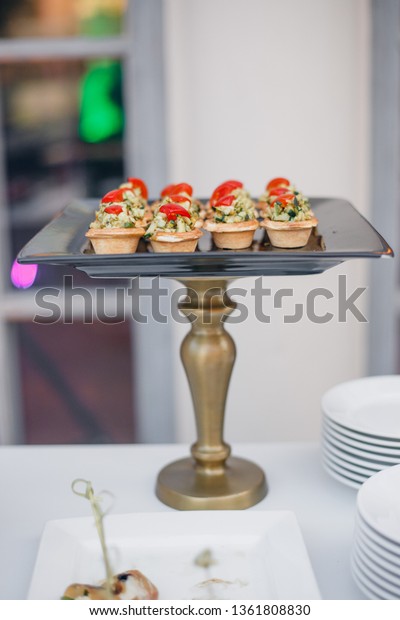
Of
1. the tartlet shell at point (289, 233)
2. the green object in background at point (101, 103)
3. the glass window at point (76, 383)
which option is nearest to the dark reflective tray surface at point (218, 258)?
the tartlet shell at point (289, 233)

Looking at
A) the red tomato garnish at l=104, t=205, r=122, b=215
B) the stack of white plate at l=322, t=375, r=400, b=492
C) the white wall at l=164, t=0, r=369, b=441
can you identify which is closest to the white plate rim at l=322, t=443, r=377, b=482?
the stack of white plate at l=322, t=375, r=400, b=492

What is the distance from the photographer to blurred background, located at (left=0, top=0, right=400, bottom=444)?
2115mm

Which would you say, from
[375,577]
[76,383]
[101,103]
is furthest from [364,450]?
[76,383]

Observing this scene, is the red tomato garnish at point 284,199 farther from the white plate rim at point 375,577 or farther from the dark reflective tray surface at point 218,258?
the white plate rim at point 375,577

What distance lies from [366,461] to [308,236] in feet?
1.07

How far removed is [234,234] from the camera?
1102 millimetres

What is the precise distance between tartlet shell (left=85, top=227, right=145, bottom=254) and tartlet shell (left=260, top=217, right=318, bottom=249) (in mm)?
193

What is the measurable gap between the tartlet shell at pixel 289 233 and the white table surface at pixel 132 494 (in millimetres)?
346

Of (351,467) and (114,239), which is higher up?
(114,239)

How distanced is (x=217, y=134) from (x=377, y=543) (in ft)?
5.25

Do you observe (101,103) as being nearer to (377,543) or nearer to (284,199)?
(284,199)

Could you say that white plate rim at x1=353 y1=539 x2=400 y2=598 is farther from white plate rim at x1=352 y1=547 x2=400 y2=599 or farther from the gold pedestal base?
the gold pedestal base

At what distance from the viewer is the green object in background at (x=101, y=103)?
225cm

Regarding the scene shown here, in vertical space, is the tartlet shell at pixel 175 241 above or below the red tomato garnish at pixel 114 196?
below
